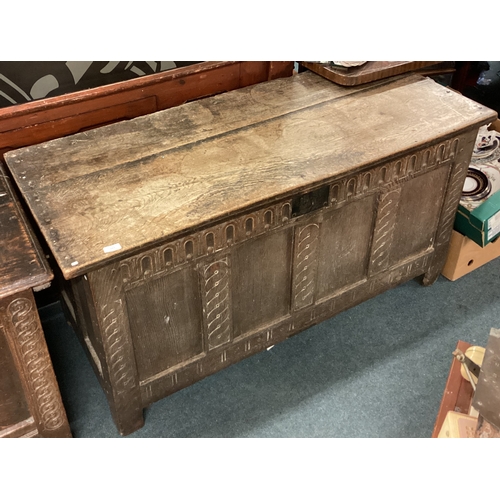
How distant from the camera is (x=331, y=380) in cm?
203

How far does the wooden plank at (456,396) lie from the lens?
151 centimetres

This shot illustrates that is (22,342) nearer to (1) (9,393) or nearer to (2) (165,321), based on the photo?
(1) (9,393)

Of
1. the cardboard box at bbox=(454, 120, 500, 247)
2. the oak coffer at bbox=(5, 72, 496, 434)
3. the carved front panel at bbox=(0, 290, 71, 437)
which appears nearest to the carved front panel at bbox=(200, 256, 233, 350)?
the oak coffer at bbox=(5, 72, 496, 434)

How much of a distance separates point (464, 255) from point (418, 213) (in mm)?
410

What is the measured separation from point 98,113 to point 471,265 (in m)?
1.51

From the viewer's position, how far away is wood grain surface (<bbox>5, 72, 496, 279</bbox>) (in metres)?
1.50

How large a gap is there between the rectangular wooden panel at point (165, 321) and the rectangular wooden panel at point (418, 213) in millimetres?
749

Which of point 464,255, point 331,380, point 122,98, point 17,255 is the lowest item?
point 331,380

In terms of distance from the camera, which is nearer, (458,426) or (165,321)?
(458,426)

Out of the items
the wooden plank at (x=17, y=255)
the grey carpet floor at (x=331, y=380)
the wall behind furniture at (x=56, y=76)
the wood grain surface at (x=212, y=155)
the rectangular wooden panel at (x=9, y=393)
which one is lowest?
the grey carpet floor at (x=331, y=380)

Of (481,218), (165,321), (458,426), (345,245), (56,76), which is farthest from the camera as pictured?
(481,218)

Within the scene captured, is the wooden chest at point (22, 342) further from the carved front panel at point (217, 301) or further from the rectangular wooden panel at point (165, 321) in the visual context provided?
the carved front panel at point (217, 301)

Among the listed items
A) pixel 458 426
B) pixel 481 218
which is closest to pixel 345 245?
pixel 481 218

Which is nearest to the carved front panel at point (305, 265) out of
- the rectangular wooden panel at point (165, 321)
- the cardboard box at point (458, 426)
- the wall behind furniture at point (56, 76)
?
the rectangular wooden panel at point (165, 321)
